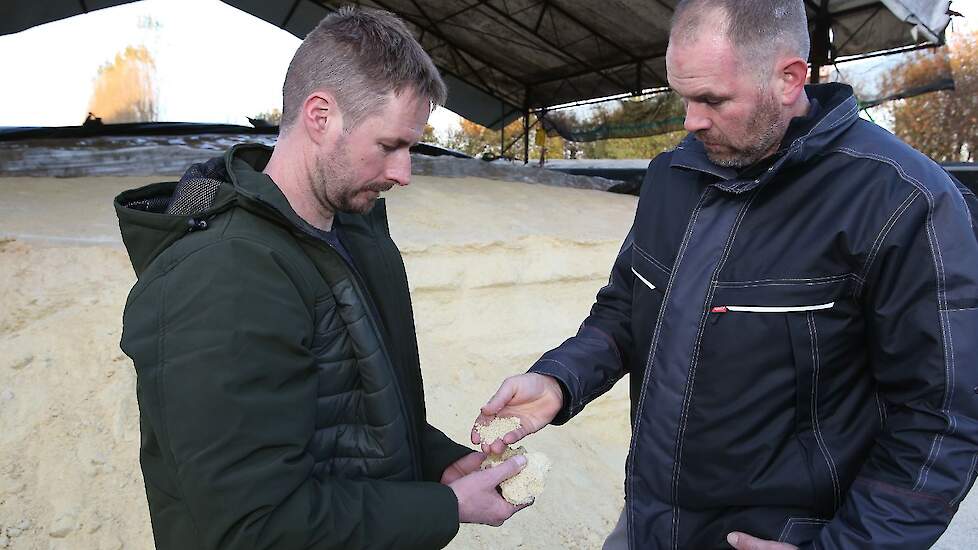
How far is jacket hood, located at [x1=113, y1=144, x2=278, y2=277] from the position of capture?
1.34 m

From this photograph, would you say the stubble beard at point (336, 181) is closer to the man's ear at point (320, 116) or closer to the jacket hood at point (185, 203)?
the man's ear at point (320, 116)

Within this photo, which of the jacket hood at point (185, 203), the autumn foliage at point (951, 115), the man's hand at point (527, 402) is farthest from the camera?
the autumn foliage at point (951, 115)

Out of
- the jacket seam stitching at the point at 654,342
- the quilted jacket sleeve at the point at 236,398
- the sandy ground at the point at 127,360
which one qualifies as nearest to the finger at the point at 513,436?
the jacket seam stitching at the point at 654,342

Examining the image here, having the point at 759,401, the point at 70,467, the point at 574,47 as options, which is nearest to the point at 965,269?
the point at 759,401

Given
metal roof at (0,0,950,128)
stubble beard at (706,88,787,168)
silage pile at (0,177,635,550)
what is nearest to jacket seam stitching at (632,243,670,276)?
stubble beard at (706,88,787,168)

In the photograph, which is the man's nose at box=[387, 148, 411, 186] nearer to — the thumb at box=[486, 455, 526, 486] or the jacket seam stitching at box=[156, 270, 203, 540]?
the jacket seam stitching at box=[156, 270, 203, 540]

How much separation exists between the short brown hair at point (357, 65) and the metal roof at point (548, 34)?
6.10 meters

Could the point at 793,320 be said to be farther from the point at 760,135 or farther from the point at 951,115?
the point at 951,115

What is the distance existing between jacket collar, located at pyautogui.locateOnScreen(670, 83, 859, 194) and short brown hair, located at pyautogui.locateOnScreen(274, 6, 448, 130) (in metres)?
0.77

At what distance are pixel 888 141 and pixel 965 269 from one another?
1.17 ft

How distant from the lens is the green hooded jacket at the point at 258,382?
1192 mm

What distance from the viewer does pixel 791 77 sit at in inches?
61.9

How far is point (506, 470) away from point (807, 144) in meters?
1.08

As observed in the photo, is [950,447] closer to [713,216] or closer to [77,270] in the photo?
[713,216]
